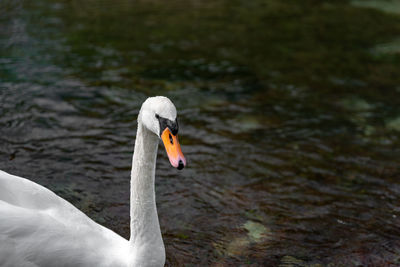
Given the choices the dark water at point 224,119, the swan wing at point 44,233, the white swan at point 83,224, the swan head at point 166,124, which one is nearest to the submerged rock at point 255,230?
the dark water at point 224,119

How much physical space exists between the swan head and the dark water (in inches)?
60.6

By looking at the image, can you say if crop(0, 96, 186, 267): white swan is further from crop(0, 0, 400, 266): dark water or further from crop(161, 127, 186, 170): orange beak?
crop(0, 0, 400, 266): dark water

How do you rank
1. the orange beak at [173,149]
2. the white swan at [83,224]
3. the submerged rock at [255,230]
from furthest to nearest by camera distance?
the submerged rock at [255,230]
the white swan at [83,224]
the orange beak at [173,149]

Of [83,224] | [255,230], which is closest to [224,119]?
[255,230]

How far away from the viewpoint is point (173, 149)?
3301 millimetres

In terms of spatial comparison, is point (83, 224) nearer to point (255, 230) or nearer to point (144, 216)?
point (144, 216)

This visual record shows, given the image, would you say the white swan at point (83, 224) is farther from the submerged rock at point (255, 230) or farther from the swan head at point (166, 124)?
the submerged rock at point (255, 230)

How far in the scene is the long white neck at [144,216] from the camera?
12.5 ft

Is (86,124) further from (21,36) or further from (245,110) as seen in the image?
(21,36)

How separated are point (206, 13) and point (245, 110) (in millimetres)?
4463

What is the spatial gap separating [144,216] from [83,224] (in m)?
0.44

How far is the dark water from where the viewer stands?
202 inches

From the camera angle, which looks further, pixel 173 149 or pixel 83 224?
pixel 83 224

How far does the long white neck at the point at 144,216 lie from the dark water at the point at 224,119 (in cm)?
70
